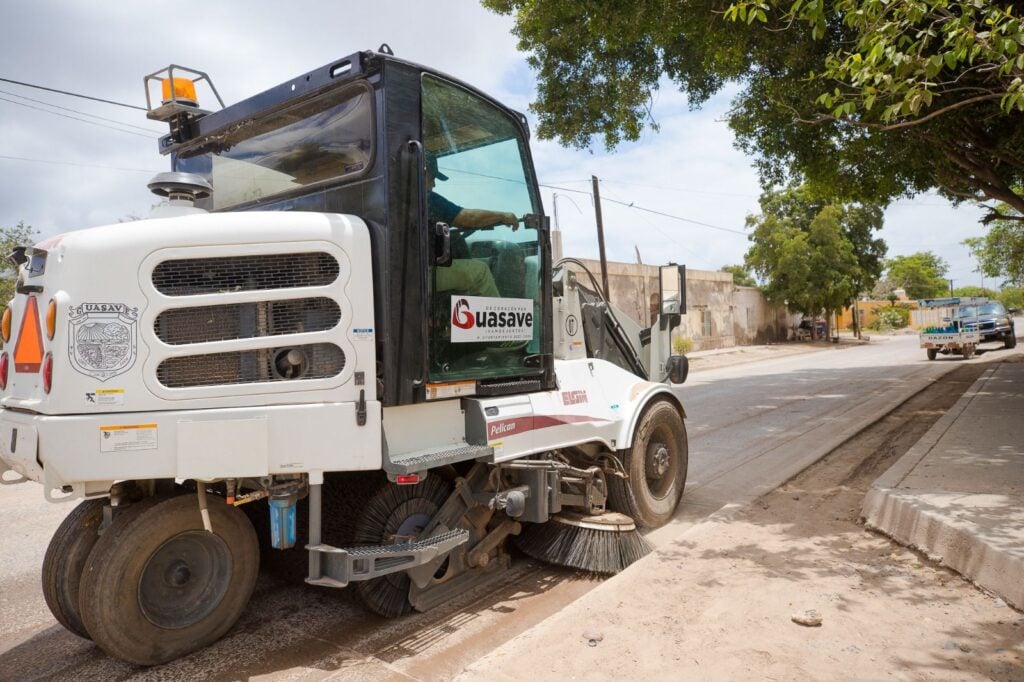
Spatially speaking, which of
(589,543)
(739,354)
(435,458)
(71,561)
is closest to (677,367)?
(589,543)

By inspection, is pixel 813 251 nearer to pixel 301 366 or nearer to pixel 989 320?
pixel 989 320

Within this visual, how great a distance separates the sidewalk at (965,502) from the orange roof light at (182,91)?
5145 millimetres

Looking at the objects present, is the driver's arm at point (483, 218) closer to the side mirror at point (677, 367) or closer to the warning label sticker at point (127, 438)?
the warning label sticker at point (127, 438)

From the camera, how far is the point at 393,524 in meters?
3.41

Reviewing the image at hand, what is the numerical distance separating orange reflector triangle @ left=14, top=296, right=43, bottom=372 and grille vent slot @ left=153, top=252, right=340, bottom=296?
0.57 meters

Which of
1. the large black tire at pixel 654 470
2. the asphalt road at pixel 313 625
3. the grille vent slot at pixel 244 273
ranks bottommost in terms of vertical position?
→ the asphalt road at pixel 313 625

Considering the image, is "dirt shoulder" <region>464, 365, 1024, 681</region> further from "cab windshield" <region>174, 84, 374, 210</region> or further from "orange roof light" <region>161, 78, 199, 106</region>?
"orange roof light" <region>161, 78, 199, 106</region>

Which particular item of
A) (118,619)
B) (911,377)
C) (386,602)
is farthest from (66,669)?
(911,377)

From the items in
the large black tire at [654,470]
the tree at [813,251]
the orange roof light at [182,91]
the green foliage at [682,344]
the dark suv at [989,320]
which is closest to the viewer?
the orange roof light at [182,91]

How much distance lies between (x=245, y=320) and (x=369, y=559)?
1202mm

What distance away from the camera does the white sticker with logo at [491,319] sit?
358cm

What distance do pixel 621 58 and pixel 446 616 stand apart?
10.8m

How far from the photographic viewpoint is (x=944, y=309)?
23.7 metres

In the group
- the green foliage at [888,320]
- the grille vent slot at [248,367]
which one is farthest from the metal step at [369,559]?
the green foliage at [888,320]
